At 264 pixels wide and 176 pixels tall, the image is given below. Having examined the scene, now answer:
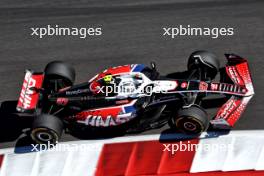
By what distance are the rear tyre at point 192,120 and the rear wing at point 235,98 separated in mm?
245

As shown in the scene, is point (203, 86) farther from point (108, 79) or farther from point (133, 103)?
point (108, 79)

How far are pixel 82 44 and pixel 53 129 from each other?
14.4 feet

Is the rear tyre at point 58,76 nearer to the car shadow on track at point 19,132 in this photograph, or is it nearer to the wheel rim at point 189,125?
the car shadow on track at point 19,132

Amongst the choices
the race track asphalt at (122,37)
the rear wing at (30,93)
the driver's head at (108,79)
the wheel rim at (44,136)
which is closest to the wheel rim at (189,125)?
the driver's head at (108,79)

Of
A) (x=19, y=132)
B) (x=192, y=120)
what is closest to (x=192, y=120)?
(x=192, y=120)

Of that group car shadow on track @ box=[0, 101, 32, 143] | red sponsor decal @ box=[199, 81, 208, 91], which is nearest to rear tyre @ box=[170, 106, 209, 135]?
red sponsor decal @ box=[199, 81, 208, 91]

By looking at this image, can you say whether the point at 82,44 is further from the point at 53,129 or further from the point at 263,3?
the point at 263,3

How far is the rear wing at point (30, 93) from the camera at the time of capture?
9820 mm

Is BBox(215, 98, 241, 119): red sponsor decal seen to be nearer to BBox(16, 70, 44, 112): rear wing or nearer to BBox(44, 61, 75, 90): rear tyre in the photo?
BBox(44, 61, 75, 90): rear tyre

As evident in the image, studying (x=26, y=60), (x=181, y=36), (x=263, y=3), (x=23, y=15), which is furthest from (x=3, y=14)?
(x=263, y=3)

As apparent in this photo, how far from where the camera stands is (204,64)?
10.5m

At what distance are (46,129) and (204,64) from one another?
373cm

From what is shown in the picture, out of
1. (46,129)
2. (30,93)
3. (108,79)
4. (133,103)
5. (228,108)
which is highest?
(30,93)

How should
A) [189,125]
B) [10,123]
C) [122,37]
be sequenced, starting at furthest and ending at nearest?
1. [122,37]
2. [10,123]
3. [189,125]
